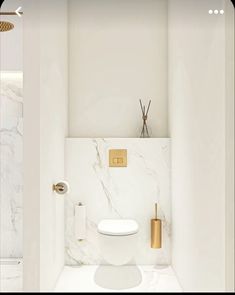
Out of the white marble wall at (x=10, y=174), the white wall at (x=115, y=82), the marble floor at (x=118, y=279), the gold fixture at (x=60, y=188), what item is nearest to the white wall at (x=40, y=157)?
the gold fixture at (x=60, y=188)

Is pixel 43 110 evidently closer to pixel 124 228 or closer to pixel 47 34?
pixel 47 34

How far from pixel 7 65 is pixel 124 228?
4.83ft

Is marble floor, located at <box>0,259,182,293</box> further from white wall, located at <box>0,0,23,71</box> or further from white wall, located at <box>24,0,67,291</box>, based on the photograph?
white wall, located at <box>0,0,23,71</box>

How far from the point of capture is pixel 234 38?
1023mm

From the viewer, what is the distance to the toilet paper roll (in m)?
2.45

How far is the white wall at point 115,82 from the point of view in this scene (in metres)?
2.61

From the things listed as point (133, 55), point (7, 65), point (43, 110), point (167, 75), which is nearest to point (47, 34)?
point (43, 110)

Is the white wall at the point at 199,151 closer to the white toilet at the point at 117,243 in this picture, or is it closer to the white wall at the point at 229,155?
the white wall at the point at 229,155

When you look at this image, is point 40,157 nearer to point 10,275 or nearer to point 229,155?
point 229,155

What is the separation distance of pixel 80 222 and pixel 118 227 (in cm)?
38

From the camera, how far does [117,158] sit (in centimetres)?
250

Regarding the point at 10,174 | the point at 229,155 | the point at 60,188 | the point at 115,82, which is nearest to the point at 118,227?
the point at 60,188

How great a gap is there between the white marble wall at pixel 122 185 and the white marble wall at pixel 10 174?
16.4 inches

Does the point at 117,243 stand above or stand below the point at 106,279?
above
